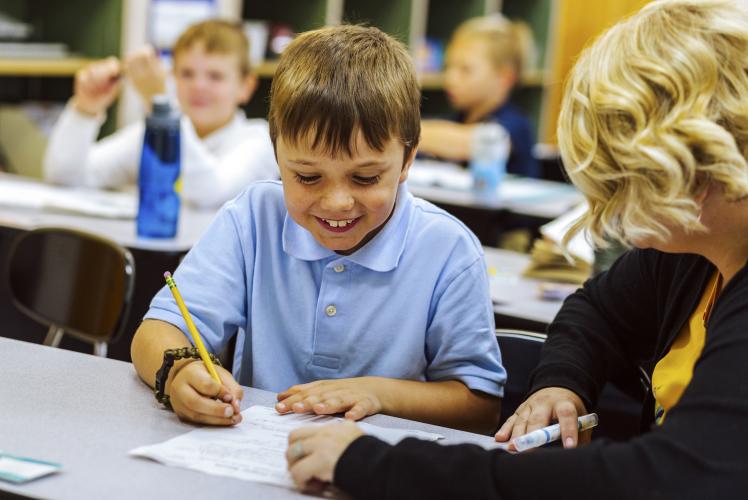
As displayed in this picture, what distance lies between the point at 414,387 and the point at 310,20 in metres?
3.68

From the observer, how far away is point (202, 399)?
1.25 m

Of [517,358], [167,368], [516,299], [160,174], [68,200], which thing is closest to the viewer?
[167,368]

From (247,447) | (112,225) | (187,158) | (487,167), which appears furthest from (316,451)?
(487,167)

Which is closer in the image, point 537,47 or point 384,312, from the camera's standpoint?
point 384,312

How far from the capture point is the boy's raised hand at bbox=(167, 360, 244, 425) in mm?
1241

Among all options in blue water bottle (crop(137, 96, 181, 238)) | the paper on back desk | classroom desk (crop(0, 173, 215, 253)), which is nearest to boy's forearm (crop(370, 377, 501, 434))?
classroom desk (crop(0, 173, 215, 253))

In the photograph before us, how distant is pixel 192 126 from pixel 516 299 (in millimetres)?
1287

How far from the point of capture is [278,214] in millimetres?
1610

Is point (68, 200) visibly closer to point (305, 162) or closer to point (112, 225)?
point (112, 225)

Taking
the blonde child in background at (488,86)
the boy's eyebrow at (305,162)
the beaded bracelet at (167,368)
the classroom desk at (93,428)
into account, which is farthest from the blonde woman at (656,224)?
the blonde child in background at (488,86)

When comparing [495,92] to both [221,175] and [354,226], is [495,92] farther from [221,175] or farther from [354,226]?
[354,226]

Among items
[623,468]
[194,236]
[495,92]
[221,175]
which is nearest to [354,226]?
[623,468]

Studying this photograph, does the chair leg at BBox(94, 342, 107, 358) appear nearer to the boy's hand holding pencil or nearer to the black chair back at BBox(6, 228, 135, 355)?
the black chair back at BBox(6, 228, 135, 355)

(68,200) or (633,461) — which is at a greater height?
(633,461)
